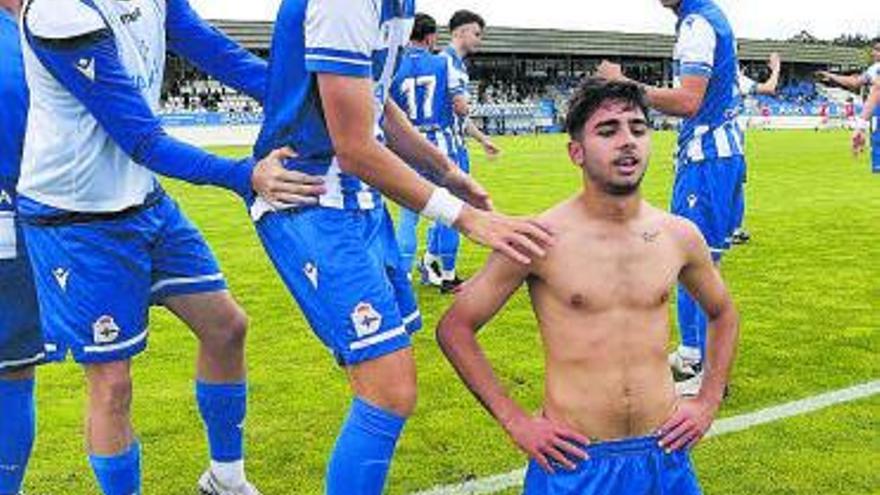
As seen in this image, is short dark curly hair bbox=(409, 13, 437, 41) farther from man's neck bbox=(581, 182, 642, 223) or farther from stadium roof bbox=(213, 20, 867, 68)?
stadium roof bbox=(213, 20, 867, 68)

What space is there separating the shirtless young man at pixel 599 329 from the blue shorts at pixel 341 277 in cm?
30

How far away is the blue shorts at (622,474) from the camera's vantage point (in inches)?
127

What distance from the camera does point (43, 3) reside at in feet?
12.0

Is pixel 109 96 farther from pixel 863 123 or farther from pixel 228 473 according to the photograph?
pixel 863 123

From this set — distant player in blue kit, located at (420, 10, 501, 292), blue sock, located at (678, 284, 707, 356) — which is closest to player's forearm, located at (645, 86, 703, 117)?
blue sock, located at (678, 284, 707, 356)

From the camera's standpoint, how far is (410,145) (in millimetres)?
4312

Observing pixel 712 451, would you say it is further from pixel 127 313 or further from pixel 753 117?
pixel 753 117

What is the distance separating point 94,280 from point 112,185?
34 centimetres

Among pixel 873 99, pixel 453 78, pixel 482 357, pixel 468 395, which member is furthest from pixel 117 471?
pixel 873 99

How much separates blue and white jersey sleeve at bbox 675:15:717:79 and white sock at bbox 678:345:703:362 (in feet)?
5.17

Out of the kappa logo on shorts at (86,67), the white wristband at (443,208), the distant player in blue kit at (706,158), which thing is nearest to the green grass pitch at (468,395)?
the distant player in blue kit at (706,158)

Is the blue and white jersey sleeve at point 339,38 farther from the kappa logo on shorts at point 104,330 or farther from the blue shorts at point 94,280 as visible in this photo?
the kappa logo on shorts at point 104,330

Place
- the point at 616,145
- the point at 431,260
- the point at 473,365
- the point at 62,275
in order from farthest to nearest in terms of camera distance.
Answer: the point at 431,260 < the point at 62,275 < the point at 473,365 < the point at 616,145

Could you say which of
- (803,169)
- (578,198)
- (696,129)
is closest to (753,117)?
(803,169)
